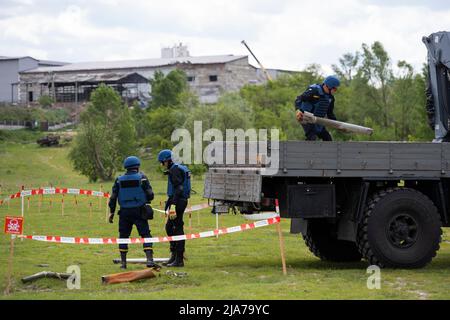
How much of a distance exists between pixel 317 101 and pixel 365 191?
2.04 m

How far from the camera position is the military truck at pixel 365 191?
14789mm

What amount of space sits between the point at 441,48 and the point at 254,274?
5.57 m

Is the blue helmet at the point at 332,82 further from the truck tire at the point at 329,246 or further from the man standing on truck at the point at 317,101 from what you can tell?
the truck tire at the point at 329,246

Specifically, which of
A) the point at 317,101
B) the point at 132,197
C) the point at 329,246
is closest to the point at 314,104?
the point at 317,101

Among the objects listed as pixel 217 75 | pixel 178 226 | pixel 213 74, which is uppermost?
pixel 213 74

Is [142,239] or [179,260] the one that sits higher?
[142,239]

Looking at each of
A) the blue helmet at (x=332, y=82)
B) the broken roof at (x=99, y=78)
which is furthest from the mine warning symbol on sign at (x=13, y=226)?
the broken roof at (x=99, y=78)

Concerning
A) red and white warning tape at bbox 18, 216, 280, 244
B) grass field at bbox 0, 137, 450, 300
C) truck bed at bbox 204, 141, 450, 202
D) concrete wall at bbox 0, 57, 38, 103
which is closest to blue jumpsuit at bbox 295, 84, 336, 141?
truck bed at bbox 204, 141, 450, 202

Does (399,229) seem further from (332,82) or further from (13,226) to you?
(13,226)

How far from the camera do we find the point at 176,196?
15984 mm

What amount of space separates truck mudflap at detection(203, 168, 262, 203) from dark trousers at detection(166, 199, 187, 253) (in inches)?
20.8
